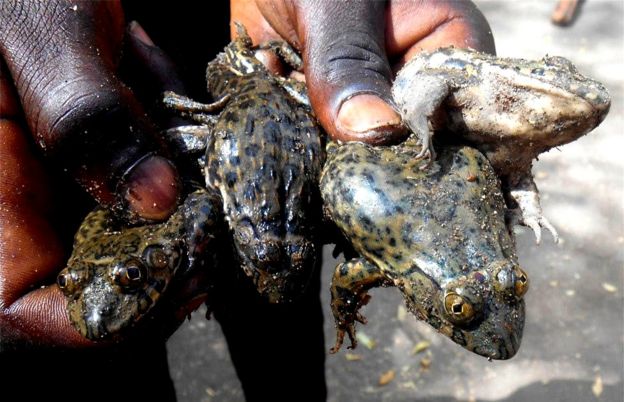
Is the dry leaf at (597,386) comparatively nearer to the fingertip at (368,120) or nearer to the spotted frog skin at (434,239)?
the spotted frog skin at (434,239)

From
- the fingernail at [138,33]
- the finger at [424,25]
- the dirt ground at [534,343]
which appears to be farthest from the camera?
the dirt ground at [534,343]

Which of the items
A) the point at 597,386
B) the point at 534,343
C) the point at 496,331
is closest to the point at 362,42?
the point at 496,331

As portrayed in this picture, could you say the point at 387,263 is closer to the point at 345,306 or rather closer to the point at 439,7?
the point at 345,306

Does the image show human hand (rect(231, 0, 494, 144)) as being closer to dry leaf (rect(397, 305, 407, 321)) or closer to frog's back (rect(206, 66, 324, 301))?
frog's back (rect(206, 66, 324, 301))

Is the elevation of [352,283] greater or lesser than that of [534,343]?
greater

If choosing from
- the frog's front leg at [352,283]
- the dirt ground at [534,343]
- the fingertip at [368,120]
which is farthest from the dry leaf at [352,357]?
the fingertip at [368,120]

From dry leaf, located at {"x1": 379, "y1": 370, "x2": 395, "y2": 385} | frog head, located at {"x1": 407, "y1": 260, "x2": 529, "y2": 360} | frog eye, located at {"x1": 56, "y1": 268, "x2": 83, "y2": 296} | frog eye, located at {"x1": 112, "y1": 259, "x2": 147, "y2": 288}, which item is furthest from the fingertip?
dry leaf, located at {"x1": 379, "y1": 370, "x2": 395, "y2": 385}

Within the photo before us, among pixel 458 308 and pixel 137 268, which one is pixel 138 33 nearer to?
pixel 137 268

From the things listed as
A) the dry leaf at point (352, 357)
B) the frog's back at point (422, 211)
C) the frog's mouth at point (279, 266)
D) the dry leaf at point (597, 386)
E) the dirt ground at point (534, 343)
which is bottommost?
the dry leaf at point (597, 386)
